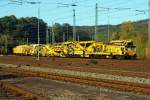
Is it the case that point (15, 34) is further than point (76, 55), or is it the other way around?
point (15, 34)

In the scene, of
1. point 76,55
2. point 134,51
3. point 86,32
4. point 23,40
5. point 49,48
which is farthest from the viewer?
point 86,32

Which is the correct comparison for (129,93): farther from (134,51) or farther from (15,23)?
(15,23)

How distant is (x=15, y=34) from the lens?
12200 cm

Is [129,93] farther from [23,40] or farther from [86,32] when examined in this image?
[86,32]

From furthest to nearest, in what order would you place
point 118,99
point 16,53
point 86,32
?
point 86,32 < point 16,53 < point 118,99

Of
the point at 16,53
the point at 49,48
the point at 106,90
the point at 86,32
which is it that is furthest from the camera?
the point at 86,32

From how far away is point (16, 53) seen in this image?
89438 mm

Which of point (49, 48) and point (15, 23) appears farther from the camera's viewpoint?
point (15, 23)

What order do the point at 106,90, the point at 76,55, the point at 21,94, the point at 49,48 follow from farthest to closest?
the point at 49,48 < the point at 76,55 < the point at 106,90 < the point at 21,94

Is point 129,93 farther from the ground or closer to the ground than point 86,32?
closer to the ground

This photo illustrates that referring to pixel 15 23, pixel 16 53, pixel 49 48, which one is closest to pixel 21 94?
pixel 49 48

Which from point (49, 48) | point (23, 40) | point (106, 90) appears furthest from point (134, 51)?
point (23, 40)

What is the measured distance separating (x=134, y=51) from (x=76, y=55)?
11642 millimetres

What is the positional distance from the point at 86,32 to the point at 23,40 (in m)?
42.2
